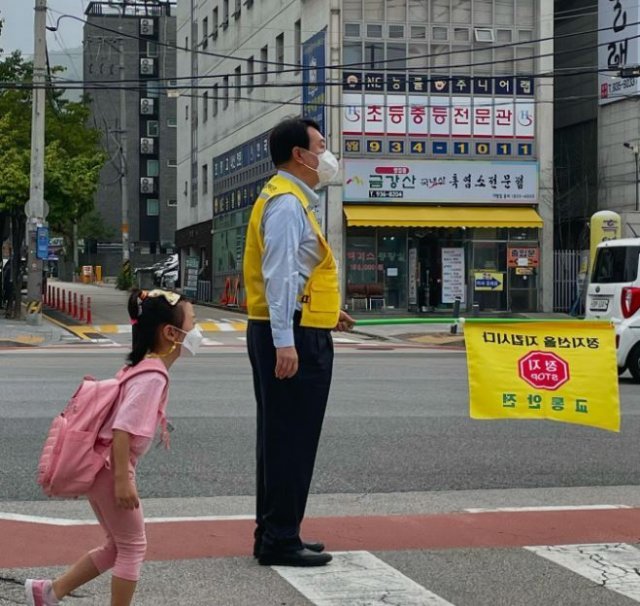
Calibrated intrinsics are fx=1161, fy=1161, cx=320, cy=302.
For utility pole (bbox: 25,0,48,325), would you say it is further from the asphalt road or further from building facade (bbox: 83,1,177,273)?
building facade (bbox: 83,1,177,273)

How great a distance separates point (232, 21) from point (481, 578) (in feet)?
152

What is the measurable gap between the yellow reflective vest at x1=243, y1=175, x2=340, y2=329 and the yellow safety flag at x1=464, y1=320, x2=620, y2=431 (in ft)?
4.31

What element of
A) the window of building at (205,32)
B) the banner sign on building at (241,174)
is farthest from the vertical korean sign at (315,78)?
the window of building at (205,32)

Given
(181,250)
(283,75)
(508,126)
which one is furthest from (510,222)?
(181,250)

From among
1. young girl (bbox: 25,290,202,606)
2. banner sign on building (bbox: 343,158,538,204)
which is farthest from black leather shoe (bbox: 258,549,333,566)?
banner sign on building (bbox: 343,158,538,204)

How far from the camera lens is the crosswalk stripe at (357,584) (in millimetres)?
5223

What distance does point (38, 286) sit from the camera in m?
30.6

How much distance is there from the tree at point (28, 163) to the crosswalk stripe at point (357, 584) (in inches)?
1164

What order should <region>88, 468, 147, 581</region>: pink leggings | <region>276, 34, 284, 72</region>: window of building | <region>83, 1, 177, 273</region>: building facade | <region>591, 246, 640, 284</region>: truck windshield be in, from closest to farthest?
<region>88, 468, 147, 581</region>: pink leggings, <region>591, 246, 640, 284</region>: truck windshield, <region>276, 34, 284, 72</region>: window of building, <region>83, 1, 177, 273</region>: building facade

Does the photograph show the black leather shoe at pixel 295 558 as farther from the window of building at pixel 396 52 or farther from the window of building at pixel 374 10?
the window of building at pixel 374 10

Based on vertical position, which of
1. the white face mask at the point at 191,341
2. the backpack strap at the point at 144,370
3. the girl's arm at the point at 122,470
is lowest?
the girl's arm at the point at 122,470

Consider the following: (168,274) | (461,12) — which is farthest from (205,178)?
(461,12)

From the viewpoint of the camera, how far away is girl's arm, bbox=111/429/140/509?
429 centimetres

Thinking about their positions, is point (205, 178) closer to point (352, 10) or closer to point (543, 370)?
point (352, 10)
